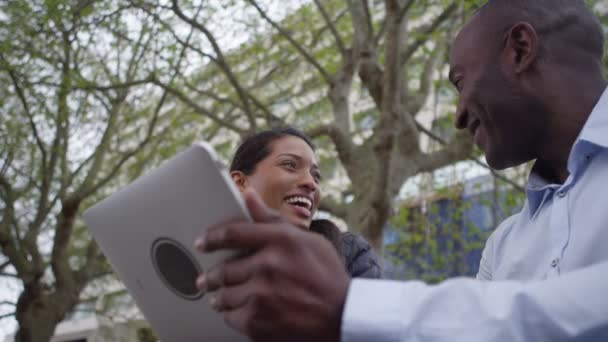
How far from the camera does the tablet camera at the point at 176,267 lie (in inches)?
58.0

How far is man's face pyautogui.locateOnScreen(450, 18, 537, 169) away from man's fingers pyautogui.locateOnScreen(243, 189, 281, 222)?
1.17 m

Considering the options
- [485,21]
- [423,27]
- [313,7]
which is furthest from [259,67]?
[485,21]

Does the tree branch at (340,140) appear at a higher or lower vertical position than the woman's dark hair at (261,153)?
lower

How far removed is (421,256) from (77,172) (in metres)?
6.41

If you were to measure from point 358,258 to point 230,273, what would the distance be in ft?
6.67

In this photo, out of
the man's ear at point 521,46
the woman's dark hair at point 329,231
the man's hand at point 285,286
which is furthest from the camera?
the woman's dark hair at point 329,231

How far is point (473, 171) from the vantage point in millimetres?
12000

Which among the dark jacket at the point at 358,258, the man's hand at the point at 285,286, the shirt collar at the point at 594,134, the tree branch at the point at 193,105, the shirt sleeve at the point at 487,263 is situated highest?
the tree branch at the point at 193,105

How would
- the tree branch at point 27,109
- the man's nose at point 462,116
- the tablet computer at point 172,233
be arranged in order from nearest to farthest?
the tablet computer at point 172,233 < the man's nose at point 462,116 < the tree branch at point 27,109

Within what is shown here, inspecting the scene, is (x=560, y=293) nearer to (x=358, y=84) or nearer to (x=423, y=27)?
(x=423, y=27)

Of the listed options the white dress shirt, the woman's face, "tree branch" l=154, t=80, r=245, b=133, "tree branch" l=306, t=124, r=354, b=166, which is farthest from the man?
"tree branch" l=154, t=80, r=245, b=133

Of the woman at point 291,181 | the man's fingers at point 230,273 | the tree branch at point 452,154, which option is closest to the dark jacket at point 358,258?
the woman at point 291,181

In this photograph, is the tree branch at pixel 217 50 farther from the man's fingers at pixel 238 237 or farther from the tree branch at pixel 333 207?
the man's fingers at pixel 238 237

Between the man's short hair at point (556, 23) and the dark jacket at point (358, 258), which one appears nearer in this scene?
the man's short hair at point (556, 23)
